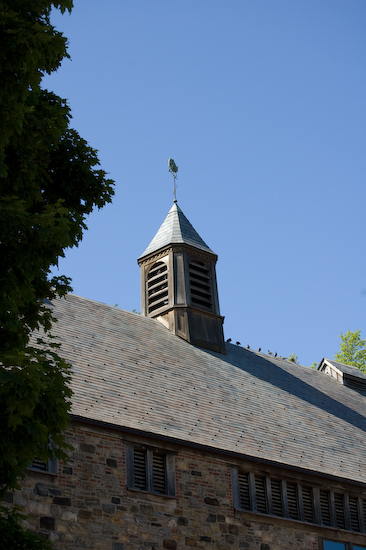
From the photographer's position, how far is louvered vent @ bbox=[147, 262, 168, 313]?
24.3 m

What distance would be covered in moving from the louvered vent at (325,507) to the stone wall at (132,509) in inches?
20.7

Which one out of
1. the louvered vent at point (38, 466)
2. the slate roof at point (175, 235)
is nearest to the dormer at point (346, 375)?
the slate roof at point (175, 235)

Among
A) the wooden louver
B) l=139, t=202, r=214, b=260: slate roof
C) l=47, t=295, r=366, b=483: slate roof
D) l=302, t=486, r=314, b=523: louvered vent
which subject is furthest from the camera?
l=139, t=202, r=214, b=260: slate roof

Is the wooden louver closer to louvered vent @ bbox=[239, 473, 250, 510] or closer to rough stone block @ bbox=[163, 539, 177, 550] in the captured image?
louvered vent @ bbox=[239, 473, 250, 510]

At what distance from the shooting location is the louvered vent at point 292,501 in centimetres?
1673

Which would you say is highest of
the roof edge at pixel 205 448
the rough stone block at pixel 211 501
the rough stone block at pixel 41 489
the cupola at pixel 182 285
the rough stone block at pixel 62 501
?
the cupola at pixel 182 285

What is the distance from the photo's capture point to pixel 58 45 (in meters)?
8.34

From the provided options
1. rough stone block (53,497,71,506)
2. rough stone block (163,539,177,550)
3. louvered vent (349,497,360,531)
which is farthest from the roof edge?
rough stone block (163,539,177,550)

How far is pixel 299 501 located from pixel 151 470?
3844 millimetres

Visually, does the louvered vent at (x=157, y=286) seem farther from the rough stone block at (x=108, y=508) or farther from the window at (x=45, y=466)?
the window at (x=45, y=466)

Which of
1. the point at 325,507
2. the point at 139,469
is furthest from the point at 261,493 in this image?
the point at 139,469

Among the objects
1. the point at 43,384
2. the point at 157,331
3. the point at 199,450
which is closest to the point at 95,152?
the point at 43,384

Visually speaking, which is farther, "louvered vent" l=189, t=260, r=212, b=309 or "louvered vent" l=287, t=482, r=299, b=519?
"louvered vent" l=189, t=260, r=212, b=309

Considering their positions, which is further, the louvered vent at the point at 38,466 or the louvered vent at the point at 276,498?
the louvered vent at the point at 276,498
